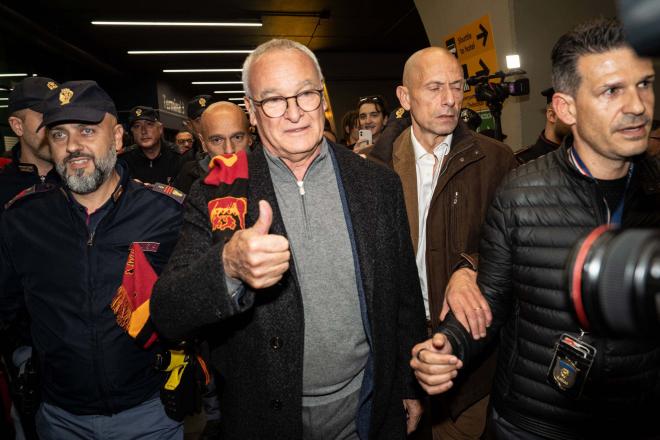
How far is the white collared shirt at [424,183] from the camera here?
2.30 meters

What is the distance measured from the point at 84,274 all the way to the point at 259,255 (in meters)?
1.03

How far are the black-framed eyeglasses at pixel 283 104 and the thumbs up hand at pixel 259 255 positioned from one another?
0.57m

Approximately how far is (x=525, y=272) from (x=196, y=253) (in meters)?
1.08

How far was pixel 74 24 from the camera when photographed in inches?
348

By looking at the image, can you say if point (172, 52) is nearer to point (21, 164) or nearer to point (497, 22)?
point (497, 22)

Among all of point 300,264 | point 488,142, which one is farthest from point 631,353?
point 488,142

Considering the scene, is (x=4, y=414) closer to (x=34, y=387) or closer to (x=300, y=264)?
(x=34, y=387)

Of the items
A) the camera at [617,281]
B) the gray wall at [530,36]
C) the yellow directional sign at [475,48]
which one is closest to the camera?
the camera at [617,281]

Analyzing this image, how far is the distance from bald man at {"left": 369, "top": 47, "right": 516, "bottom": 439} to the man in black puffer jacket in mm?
436

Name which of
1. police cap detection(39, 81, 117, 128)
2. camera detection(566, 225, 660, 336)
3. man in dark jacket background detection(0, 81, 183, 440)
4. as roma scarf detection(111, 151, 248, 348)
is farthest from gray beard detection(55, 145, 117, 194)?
camera detection(566, 225, 660, 336)

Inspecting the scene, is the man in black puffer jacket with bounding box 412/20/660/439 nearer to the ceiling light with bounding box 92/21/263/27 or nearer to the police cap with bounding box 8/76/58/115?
the police cap with bounding box 8/76/58/115

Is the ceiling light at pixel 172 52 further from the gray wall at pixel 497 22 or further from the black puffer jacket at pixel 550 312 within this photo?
the black puffer jacket at pixel 550 312

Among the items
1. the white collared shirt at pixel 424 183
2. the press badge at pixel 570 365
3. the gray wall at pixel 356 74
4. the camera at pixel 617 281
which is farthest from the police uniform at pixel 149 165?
the gray wall at pixel 356 74

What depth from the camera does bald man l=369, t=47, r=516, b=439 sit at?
2.19 meters
